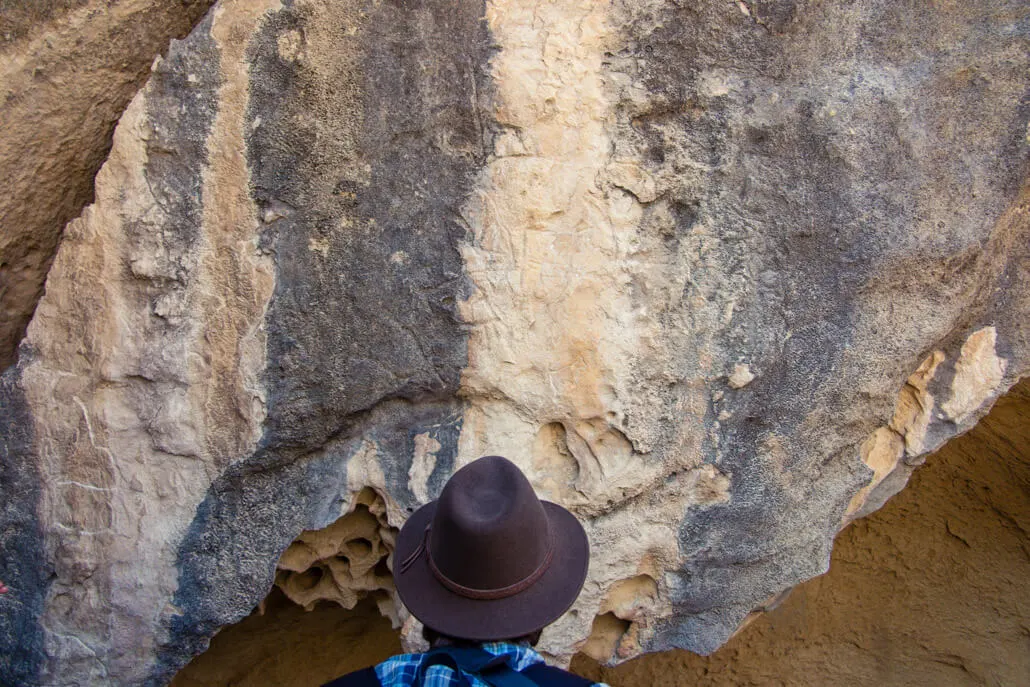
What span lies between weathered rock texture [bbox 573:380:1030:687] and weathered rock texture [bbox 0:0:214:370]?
208 centimetres

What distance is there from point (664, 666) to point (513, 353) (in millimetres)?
1760

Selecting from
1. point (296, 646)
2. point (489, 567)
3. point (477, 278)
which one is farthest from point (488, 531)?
point (296, 646)

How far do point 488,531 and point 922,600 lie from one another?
2575mm

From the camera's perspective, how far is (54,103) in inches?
69.9

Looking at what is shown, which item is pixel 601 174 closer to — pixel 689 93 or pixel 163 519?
pixel 689 93

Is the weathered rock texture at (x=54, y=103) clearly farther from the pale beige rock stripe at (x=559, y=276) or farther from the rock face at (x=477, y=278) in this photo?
the pale beige rock stripe at (x=559, y=276)

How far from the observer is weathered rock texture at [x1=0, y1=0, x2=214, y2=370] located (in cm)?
172

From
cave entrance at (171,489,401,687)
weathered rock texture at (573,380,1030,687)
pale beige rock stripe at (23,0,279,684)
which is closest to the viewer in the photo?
pale beige rock stripe at (23,0,279,684)

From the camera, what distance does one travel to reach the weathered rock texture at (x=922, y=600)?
9.89 feet

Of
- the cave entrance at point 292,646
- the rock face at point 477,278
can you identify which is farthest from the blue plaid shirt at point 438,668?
the cave entrance at point 292,646

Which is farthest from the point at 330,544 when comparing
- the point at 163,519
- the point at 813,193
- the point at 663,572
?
the point at 813,193

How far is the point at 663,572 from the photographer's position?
1.92 m

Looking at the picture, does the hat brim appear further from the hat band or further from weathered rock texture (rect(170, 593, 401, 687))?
weathered rock texture (rect(170, 593, 401, 687))

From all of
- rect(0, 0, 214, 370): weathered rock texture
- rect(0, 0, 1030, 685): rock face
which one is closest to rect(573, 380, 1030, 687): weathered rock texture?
rect(0, 0, 1030, 685): rock face
